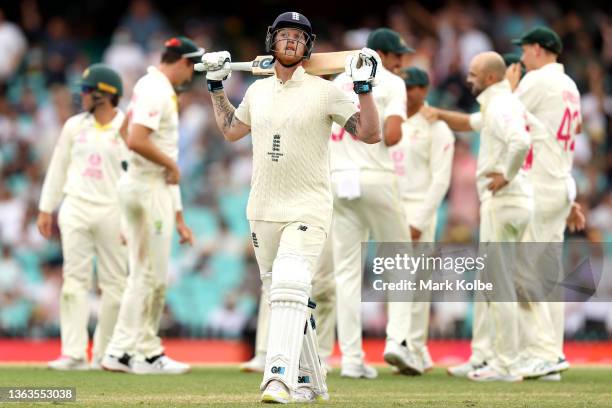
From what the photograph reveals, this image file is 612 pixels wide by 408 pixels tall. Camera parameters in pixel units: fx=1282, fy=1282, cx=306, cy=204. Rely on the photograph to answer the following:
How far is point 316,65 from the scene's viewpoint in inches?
301

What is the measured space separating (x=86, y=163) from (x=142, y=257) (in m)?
1.17

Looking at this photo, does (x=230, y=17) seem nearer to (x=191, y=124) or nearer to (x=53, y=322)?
(x=191, y=124)

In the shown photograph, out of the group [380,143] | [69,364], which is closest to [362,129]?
[380,143]

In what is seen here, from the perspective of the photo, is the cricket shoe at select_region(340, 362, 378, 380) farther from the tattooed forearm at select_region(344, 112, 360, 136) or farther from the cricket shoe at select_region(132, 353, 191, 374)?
the tattooed forearm at select_region(344, 112, 360, 136)

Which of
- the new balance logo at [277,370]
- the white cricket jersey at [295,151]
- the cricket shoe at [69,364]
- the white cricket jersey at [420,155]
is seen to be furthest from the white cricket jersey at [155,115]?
the new balance logo at [277,370]

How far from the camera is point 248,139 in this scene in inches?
729

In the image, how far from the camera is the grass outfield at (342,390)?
7.52 metres

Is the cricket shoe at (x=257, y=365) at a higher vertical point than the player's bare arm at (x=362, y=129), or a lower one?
lower

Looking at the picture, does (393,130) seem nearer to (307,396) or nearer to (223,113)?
(223,113)

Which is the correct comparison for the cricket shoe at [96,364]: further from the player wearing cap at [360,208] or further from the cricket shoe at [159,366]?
the player wearing cap at [360,208]

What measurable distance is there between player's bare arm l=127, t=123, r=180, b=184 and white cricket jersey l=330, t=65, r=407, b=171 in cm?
136

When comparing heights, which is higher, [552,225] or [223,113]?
[223,113]

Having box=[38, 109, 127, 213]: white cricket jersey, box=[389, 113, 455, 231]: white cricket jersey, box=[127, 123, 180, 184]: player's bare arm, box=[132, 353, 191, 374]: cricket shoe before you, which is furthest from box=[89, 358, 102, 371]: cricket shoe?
box=[389, 113, 455, 231]: white cricket jersey

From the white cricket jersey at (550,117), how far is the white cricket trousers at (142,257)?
9.84ft
